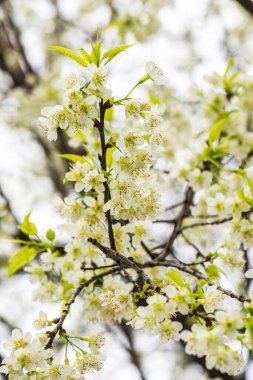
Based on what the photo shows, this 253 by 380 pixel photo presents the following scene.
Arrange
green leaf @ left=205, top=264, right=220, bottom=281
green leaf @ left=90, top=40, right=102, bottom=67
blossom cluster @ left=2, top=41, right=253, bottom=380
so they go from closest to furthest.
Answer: blossom cluster @ left=2, top=41, right=253, bottom=380 < green leaf @ left=90, top=40, right=102, bottom=67 < green leaf @ left=205, top=264, right=220, bottom=281

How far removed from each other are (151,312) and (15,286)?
4915 millimetres

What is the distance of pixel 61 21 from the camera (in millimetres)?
5551

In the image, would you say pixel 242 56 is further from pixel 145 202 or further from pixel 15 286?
pixel 15 286

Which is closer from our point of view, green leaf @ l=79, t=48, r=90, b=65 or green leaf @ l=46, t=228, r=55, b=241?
green leaf @ l=79, t=48, r=90, b=65

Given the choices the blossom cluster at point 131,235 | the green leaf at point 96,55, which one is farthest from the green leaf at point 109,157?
the green leaf at point 96,55

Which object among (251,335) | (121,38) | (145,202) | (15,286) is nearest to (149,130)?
(145,202)

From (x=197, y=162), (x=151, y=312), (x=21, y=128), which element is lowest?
(x=21, y=128)

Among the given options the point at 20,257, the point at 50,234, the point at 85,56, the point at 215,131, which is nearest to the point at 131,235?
the point at 50,234

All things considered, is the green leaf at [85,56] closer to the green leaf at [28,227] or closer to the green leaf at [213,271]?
the green leaf at [28,227]

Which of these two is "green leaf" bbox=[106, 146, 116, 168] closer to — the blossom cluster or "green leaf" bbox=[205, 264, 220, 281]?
the blossom cluster

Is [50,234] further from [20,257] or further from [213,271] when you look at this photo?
[213,271]

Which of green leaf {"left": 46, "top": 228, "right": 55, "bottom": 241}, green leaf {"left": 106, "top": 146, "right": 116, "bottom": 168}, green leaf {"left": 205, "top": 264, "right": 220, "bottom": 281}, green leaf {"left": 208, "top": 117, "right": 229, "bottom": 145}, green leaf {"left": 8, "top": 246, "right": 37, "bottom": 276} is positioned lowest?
green leaf {"left": 8, "top": 246, "right": 37, "bottom": 276}

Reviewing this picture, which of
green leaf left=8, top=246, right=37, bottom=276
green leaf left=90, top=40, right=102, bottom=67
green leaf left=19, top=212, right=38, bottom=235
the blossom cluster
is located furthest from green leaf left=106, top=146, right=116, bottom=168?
green leaf left=8, top=246, right=37, bottom=276

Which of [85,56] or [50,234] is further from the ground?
[85,56]
